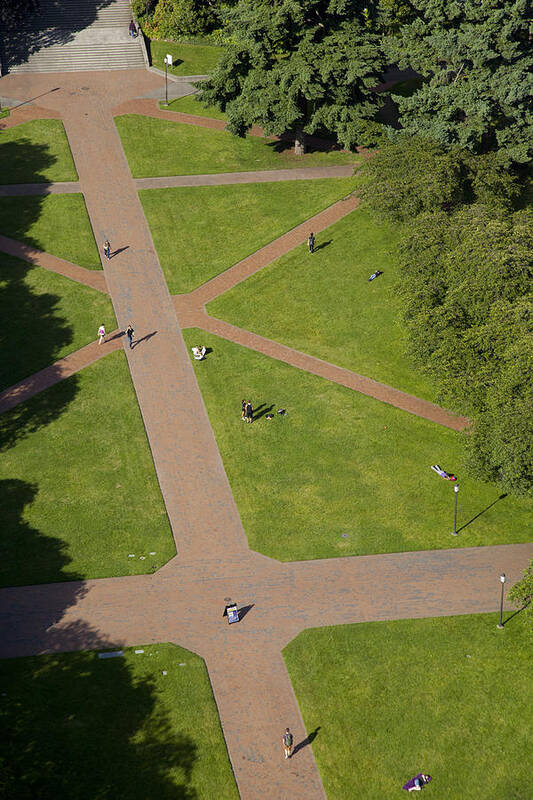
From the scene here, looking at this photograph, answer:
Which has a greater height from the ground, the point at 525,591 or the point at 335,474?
the point at 525,591

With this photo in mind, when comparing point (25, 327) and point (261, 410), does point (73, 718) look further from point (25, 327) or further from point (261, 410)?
point (25, 327)

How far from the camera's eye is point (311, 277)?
58.0 metres

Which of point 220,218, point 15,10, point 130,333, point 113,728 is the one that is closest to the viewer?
point 113,728

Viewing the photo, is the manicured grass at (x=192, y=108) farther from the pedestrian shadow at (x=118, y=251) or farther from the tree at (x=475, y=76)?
the pedestrian shadow at (x=118, y=251)

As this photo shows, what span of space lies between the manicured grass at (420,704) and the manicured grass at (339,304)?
16.6 m

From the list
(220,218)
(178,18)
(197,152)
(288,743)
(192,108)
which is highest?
(178,18)

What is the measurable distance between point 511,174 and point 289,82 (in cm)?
1823

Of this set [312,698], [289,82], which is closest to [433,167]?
[289,82]

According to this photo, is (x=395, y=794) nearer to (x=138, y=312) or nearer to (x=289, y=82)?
(x=138, y=312)

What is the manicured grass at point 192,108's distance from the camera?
74750mm

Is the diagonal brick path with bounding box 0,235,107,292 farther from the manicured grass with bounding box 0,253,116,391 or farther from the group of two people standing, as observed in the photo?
the group of two people standing

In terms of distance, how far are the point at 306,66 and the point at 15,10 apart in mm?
36367

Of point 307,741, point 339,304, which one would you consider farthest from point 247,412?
point 307,741

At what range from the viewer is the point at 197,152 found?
230 ft
